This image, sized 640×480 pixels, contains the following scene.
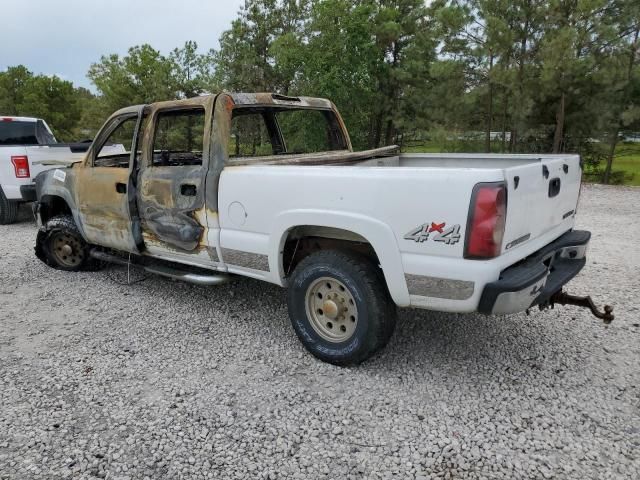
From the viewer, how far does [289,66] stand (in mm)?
16422

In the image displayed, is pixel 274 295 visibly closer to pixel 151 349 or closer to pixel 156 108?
pixel 151 349

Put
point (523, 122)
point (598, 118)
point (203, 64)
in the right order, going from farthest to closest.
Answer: point (203, 64) → point (523, 122) → point (598, 118)

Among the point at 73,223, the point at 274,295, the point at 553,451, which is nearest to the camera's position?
the point at 553,451

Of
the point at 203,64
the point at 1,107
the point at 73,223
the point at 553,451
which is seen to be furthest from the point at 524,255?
the point at 1,107

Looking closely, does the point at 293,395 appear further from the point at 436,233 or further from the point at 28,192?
the point at 28,192

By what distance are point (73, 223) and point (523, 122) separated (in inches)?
499

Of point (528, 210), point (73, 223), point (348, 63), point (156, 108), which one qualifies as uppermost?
point (348, 63)

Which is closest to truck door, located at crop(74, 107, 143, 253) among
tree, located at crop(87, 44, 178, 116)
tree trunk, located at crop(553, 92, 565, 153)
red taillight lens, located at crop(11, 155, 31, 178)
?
red taillight lens, located at crop(11, 155, 31, 178)

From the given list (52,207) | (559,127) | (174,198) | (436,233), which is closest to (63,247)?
(52,207)

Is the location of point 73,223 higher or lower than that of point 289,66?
lower

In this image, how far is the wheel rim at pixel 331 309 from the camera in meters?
3.21

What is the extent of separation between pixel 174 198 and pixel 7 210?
6.17 metres

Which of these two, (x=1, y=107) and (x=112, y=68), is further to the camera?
(x=1, y=107)

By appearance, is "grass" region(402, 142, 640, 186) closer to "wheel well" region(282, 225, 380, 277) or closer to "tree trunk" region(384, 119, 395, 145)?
"tree trunk" region(384, 119, 395, 145)
